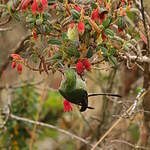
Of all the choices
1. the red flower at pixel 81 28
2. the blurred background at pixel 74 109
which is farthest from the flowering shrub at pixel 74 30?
the blurred background at pixel 74 109

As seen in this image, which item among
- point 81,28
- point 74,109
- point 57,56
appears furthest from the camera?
point 74,109

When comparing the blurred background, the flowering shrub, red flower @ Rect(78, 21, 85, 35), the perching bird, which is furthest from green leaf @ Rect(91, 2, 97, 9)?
the blurred background

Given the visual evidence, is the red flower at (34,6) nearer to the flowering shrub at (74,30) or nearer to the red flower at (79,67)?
the flowering shrub at (74,30)

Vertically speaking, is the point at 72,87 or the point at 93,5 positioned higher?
the point at 93,5

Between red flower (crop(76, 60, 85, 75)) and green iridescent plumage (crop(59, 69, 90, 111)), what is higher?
red flower (crop(76, 60, 85, 75))

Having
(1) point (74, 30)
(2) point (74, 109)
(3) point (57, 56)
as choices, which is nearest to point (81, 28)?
(1) point (74, 30)

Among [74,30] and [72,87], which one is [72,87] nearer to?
[72,87]

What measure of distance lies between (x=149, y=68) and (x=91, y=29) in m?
0.66

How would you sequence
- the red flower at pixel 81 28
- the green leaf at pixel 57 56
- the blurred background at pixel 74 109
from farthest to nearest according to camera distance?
the blurred background at pixel 74 109
the green leaf at pixel 57 56
the red flower at pixel 81 28

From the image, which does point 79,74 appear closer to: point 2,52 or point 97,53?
point 97,53

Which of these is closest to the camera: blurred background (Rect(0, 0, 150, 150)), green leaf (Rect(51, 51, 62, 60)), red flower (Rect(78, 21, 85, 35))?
red flower (Rect(78, 21, 85, 35))

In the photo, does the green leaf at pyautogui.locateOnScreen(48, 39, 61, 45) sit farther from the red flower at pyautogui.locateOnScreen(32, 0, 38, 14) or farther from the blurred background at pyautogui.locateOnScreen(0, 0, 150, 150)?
the blurred background at pyautogui.locateOnScreen(0, 0, 150, 150)

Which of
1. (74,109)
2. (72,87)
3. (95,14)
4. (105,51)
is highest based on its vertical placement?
(95,14)

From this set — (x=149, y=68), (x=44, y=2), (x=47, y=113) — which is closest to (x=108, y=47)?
(x=44, y=2)
